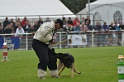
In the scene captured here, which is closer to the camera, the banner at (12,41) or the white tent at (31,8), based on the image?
the banner at (12,41)


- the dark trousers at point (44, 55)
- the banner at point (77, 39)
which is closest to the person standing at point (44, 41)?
the dark trousers at point (44, 55)

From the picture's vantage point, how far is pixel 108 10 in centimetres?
4791

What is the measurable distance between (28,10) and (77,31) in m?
9.17

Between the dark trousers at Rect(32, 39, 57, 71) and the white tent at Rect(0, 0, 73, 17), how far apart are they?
2892 cm

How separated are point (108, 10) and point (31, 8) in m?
8.43

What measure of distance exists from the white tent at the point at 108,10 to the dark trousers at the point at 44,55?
108ft

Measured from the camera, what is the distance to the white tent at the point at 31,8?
1709 inches

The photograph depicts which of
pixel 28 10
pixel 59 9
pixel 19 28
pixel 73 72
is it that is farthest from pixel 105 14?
pixel 73 72

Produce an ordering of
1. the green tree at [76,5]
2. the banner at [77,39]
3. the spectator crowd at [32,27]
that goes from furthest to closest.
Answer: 1. the green tree at [76,5]
2. the banner at [77,39]
3. the spectator crowd at [32,27]

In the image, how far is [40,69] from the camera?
13.3 meters

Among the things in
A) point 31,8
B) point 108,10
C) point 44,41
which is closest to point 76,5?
point 108,10

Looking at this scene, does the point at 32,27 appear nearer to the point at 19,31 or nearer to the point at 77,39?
the point at 19,31

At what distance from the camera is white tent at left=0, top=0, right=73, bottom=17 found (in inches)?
1709

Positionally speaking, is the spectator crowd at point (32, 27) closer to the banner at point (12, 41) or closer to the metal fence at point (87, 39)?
the metal fence at point (87, 39)
